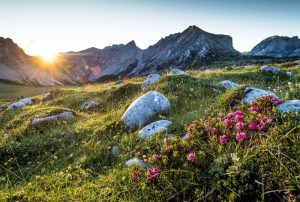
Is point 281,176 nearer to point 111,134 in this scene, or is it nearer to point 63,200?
point 63,200

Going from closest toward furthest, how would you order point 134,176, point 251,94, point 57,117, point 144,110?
point 134,176
point 251,94
point 144,110
point 57,117

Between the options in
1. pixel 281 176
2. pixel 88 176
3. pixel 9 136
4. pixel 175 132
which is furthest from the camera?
pixel 9 136

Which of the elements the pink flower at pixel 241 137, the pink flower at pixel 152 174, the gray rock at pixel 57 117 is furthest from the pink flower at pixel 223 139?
the gray rock at pixel 57 117

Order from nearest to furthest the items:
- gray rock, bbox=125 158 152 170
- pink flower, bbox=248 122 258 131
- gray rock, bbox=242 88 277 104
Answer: pink flower, bbox=248 122 258 131
gray rock, bbox=125 158 152 170
gray rock, bbox=242 88 277 104

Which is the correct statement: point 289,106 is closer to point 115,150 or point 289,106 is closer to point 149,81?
point 115,150

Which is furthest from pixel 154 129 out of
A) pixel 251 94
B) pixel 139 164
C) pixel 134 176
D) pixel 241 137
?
pixel 241 137

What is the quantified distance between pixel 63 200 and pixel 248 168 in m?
3.78

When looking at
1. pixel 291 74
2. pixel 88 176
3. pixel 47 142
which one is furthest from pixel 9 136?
pixel 291 74

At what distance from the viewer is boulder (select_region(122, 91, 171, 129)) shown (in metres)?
11.5

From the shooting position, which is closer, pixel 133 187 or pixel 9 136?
pixel 133 187

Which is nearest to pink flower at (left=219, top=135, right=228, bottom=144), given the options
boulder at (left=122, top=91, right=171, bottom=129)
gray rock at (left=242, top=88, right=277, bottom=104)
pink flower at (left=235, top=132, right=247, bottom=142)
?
pink flower at (left=235, top=132, right=247, bottom=142)

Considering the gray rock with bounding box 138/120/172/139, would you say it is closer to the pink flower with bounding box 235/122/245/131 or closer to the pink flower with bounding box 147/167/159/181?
the pink flower with bounding box 147/167/159/181

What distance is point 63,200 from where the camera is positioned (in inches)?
238

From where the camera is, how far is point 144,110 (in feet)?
39.6
